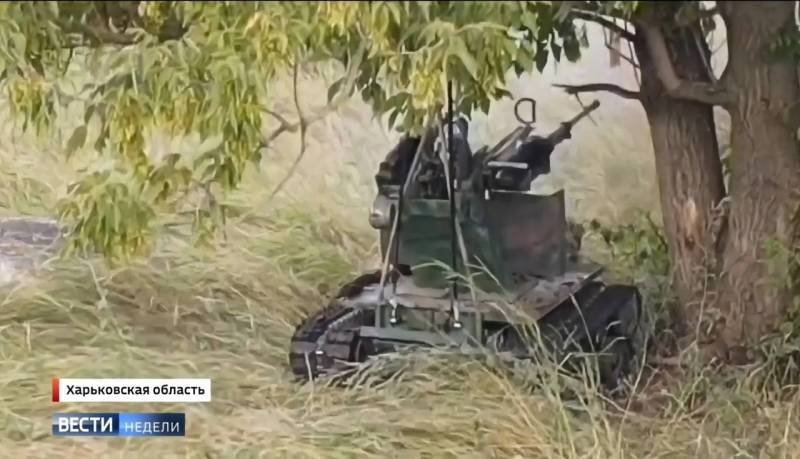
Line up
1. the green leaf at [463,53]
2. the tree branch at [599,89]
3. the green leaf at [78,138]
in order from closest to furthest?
the green leaf at [463,53] < the green leaf at [78,138] < the tree branch at [599,89]

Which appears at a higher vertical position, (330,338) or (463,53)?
(463,53)

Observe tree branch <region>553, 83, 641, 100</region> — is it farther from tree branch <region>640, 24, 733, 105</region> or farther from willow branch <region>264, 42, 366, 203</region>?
willow branch <region>264, 42, 366, 203</region>

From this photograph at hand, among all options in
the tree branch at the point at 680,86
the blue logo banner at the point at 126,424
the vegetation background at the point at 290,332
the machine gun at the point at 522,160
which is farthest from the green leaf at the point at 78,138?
the tree branch at the point at 680,86

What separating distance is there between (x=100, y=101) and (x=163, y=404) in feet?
1.15

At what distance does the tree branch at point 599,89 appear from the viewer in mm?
1185

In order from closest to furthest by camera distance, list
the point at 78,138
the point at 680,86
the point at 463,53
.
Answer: the point at 463,53 < the point at 78,138 < the point at 680,86

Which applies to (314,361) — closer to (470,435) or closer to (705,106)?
(470,435)

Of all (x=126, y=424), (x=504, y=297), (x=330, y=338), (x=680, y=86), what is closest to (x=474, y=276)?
(x=504, y=297)

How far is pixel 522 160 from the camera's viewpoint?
48.4 inches

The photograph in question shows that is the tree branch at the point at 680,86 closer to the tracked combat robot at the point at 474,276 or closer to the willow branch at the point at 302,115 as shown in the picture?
the tracked combat robot at the point at 474,276

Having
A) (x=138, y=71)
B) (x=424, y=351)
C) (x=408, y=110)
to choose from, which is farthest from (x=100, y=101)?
(x=424, y=351)

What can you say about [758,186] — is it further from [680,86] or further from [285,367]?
[285,367]

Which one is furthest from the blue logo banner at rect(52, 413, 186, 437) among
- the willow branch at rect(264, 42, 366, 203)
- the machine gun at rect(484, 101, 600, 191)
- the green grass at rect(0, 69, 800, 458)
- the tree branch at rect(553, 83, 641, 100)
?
the tree branch at rect(553, 83, 641, 100)

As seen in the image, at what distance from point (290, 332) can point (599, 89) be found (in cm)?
42
